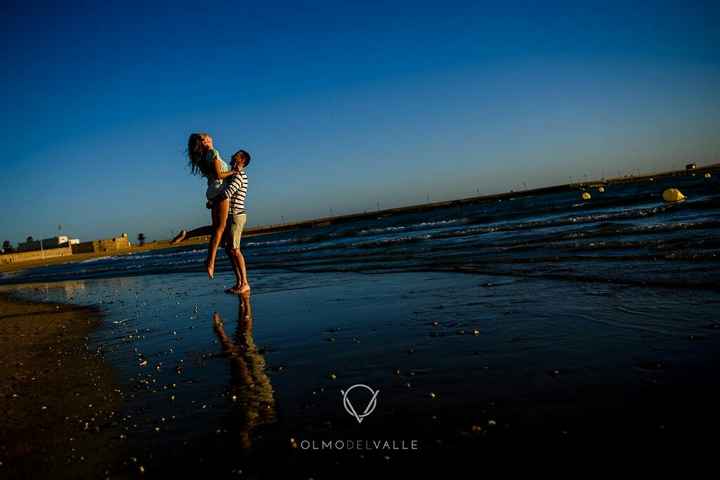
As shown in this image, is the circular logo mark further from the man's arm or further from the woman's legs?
the man's arm

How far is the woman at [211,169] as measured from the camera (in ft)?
22.9

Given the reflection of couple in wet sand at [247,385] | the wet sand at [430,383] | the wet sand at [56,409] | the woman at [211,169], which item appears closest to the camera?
Result: the wet sand at [430,383]

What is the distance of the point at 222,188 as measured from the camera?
23.2ft

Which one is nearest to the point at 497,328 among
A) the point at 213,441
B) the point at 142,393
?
the point at 213,441

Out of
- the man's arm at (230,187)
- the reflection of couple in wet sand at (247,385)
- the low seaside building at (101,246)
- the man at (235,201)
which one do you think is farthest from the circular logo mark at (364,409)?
the low seaside building at (101,246)

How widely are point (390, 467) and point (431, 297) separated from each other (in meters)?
3.96

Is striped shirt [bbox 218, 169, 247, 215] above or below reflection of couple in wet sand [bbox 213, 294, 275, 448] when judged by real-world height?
above

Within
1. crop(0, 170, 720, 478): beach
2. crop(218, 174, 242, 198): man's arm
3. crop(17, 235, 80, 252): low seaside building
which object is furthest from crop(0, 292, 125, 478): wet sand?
crop(17, 235, 80, 252): low seaside building

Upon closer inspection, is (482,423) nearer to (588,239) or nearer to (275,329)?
(275,329)

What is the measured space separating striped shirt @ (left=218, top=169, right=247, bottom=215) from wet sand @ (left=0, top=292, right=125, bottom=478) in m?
2.79

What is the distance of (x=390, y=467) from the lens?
186 centimetres

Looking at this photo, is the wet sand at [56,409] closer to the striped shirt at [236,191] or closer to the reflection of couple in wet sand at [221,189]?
the reflection of couple in wet sand at [221,189]

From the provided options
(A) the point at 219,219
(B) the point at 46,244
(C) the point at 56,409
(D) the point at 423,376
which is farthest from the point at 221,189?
(B) the point at 46,244

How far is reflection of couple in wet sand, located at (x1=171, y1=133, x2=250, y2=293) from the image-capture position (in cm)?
702
